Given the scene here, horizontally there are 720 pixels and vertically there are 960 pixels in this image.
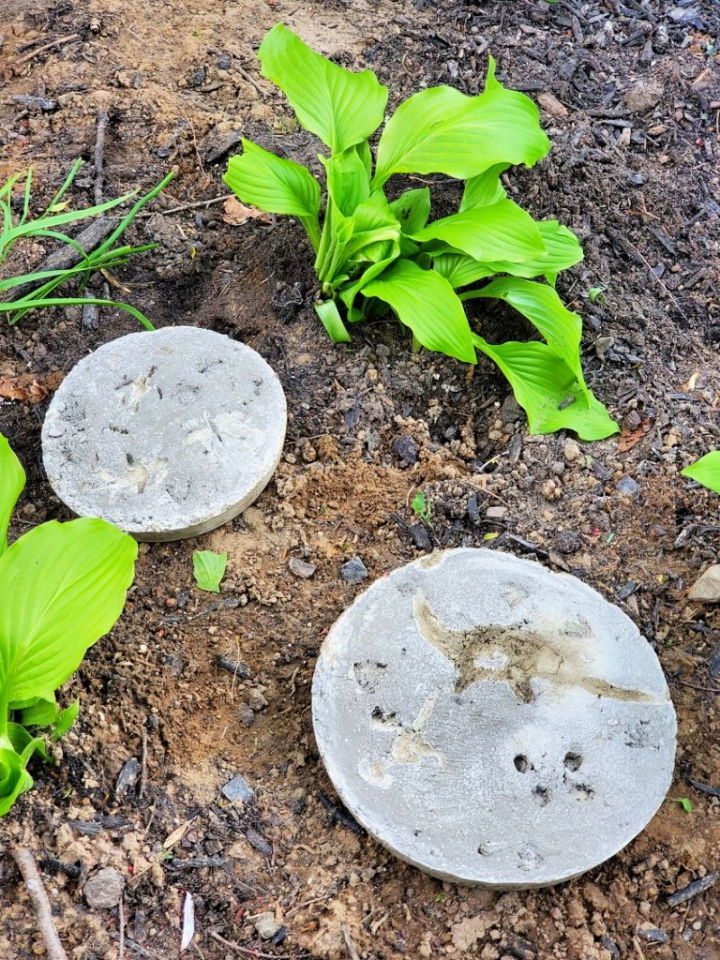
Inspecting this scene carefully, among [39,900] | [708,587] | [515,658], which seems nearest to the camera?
[39,900]

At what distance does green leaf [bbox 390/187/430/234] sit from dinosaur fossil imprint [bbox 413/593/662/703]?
139 cm

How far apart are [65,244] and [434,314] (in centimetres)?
143

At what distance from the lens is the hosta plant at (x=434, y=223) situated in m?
2.70

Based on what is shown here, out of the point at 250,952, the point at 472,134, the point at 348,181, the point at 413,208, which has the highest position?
the point at 472,134

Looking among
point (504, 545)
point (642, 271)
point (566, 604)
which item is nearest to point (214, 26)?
point (642, 271)

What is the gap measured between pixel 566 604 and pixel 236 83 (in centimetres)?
260

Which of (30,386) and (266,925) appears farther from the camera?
(30,386)

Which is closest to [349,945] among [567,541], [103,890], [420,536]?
[103,890]

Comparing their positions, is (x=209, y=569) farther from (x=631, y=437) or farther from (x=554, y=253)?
(x=554, y=253)

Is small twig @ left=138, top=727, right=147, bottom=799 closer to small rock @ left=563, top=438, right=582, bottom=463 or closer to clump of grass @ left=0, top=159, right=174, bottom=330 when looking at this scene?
clump of grass @ left=0, top=159, right=174, bottom=330

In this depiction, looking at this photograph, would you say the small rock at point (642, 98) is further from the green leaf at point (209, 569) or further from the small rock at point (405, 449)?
the green leaf at point (209, 569)

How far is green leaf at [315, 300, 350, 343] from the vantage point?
9.67 ft

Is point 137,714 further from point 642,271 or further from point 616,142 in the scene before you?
point 616,142

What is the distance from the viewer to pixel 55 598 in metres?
2.00
